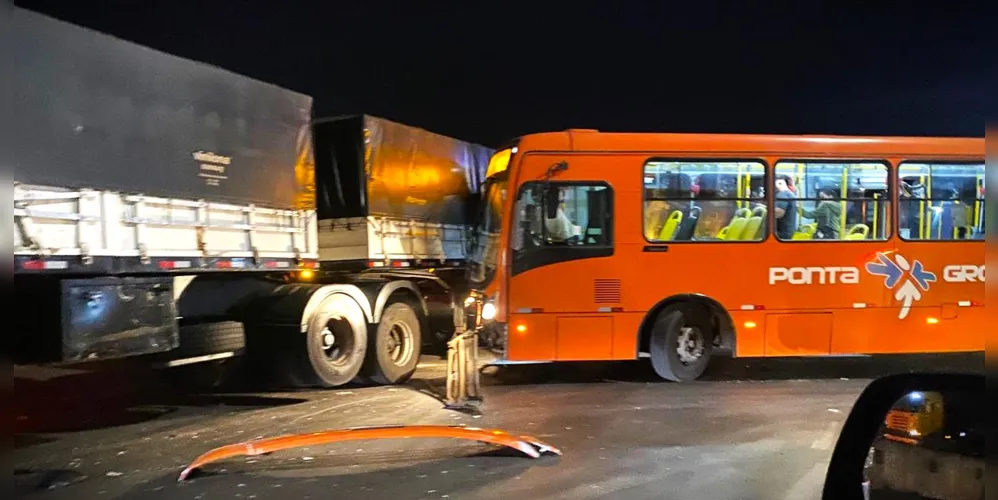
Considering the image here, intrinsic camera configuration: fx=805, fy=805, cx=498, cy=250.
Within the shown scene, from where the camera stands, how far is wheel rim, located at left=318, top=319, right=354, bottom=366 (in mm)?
9727

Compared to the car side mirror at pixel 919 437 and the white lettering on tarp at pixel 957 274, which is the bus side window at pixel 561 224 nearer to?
the white lettering on tarp at pixel 957 274

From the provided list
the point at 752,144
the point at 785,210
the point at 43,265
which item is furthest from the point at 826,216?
the point at 43,265

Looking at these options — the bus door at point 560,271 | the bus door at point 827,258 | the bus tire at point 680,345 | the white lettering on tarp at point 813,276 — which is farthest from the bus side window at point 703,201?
the bus tire at point 680,345

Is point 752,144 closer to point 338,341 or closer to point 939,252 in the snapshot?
point 939,252

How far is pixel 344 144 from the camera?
10.4 metres

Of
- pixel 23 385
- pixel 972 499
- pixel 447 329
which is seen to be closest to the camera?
pixel 972 499

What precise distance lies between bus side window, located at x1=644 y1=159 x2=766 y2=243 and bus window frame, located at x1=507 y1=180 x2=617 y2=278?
0.53 metres

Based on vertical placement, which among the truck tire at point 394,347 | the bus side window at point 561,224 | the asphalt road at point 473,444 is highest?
the bus side window at point 561,224

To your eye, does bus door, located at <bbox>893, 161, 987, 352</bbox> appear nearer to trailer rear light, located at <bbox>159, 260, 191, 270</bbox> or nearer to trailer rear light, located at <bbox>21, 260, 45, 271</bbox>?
trailer rear light, located at <bbox>159, 260, 191, 270</bbox>

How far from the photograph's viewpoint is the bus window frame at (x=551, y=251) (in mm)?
9547

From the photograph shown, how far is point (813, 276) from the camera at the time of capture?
9.80 meters

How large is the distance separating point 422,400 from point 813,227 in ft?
17.1

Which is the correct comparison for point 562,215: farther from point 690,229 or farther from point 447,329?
point 447,329

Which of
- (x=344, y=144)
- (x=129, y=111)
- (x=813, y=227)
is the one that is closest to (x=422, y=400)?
(x=344, y=144)
